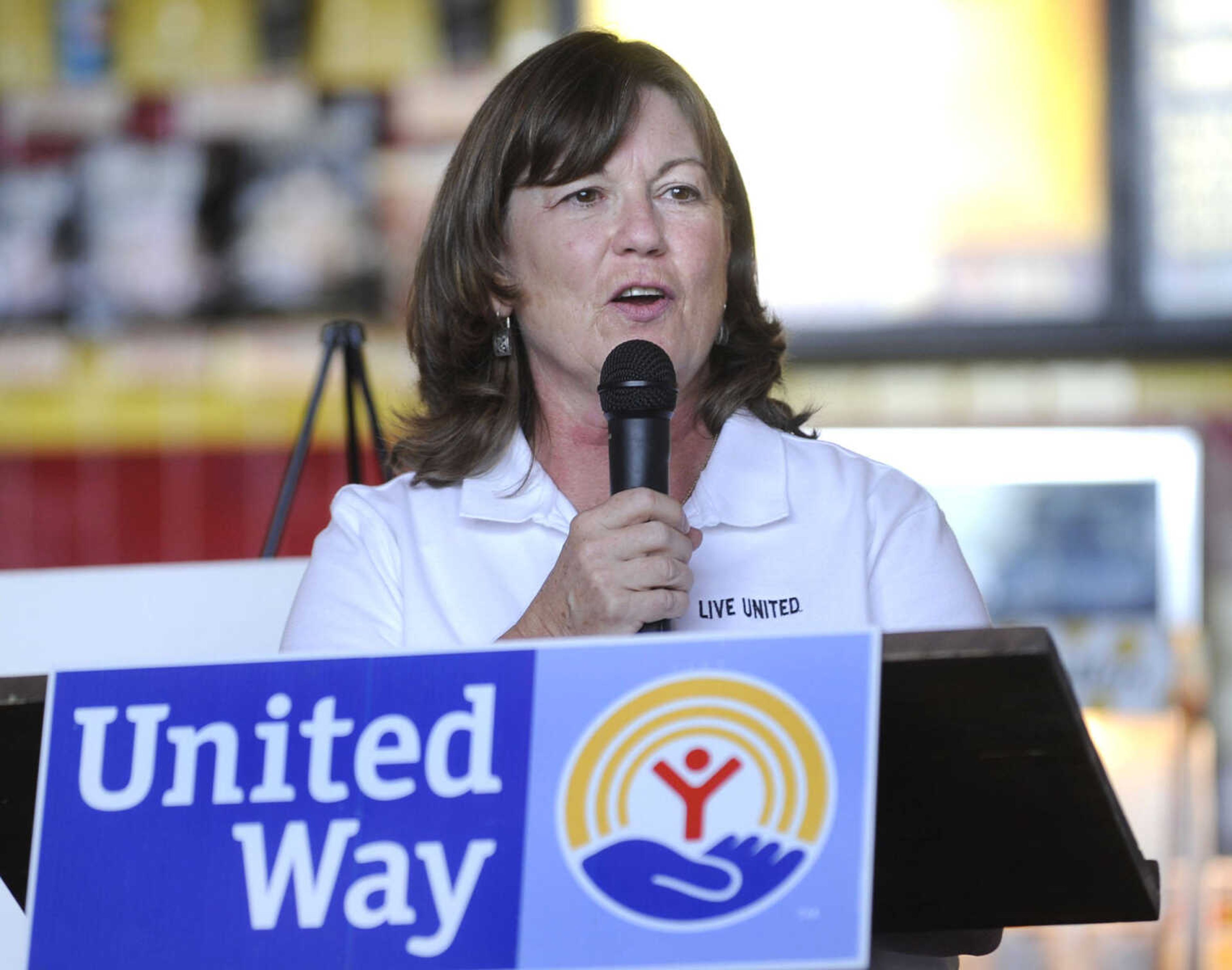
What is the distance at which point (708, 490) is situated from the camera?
182 cm

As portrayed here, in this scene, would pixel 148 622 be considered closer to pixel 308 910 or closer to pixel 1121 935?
pixel 308 910

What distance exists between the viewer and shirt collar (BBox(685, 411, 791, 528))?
1.79 meters

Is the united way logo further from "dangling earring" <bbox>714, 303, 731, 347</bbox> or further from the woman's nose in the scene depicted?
"dangling earring" <bbox>714, 303, 731, 347</bbox>

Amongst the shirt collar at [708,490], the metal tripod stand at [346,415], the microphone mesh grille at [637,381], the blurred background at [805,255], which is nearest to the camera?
the microphone mesh grille at [637,381]

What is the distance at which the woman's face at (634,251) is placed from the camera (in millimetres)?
1718

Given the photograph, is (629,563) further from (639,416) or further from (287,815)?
(287,815)

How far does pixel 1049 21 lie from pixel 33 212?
2.72 m

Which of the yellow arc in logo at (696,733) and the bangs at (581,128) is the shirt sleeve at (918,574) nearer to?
the bangs at (581,128)

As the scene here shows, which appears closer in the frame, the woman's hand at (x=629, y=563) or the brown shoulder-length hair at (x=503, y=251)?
the woman's hand at (x=629, y=563)

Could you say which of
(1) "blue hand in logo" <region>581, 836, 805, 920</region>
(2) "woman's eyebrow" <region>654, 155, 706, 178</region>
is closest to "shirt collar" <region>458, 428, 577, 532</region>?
(2) "woman's eyebrow" <region>654, 155, 706, 178</region>

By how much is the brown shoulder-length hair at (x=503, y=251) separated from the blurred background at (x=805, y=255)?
2491mm

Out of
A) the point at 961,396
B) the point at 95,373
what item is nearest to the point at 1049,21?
the point at 961,396

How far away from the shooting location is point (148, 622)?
2125mm

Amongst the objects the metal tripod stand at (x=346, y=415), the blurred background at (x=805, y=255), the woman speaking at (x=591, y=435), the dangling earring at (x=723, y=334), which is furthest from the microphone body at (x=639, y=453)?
the blurred background at (x=805, y=255)
